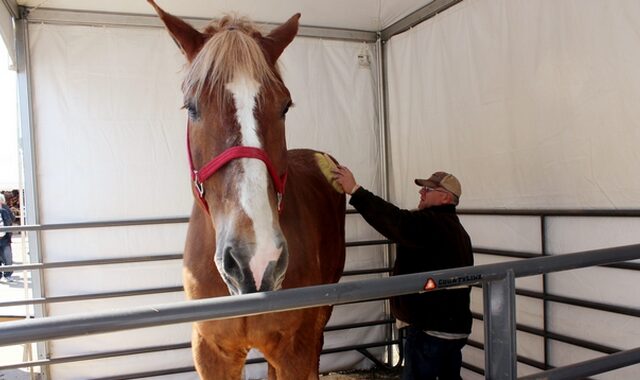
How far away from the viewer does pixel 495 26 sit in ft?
9.04

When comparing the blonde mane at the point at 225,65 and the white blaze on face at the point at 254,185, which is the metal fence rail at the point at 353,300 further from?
the blonde mane at the point at 225,65

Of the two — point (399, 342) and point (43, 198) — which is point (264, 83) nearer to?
point (43, 198)

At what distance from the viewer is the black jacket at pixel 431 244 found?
201 cm

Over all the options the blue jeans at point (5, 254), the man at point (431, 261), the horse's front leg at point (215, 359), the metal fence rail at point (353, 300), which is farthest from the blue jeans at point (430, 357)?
the blue jeans at point (5, 254)

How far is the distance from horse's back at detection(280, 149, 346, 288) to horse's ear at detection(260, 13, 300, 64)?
22.9 inches

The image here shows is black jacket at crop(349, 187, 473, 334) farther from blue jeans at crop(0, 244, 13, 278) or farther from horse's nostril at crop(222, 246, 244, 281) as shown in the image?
blue jeans at crop(0, 244, 13, 278)

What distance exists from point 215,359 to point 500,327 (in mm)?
1146

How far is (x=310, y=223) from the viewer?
6.88 ft

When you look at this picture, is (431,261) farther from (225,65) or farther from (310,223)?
(225,65)

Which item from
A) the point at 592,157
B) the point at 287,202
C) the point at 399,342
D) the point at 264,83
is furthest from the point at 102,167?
the point at 592,157

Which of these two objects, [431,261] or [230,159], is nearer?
[230,159]

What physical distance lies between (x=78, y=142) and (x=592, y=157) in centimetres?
304

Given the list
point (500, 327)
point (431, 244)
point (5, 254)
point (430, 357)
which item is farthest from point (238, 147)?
point (5, 254)

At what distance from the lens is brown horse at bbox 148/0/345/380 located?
46.1 inches
